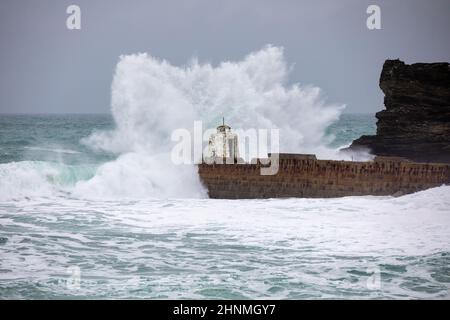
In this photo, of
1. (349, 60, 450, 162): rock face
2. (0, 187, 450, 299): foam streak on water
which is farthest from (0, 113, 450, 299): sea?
(349, 60, 450, 162): rock face

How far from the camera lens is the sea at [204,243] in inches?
321

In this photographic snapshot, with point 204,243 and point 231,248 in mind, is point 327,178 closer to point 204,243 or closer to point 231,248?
point 204,243

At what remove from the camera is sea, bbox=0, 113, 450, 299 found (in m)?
8.16

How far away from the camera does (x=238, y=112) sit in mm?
23453

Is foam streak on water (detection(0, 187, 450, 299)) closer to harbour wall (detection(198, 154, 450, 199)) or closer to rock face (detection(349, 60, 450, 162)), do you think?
harbour wall (detection(198, 154, 450, 199))

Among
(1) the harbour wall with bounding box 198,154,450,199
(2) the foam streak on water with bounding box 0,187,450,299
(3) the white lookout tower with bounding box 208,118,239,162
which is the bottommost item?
(2) the foam streak on water with bounding box 0,187,450,299

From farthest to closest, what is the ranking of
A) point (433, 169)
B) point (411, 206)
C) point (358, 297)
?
point (433, 169) < point (411, 206) < point (358, 297)

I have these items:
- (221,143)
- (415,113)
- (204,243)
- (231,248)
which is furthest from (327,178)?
(415,113)

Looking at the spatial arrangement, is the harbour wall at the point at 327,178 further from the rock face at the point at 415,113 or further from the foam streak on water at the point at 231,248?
the rock face at the point at 415,113

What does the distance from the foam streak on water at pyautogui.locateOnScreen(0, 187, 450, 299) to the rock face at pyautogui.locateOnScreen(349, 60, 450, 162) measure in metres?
5.33

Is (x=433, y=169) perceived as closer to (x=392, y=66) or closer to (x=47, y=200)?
(x=392, y=66)
